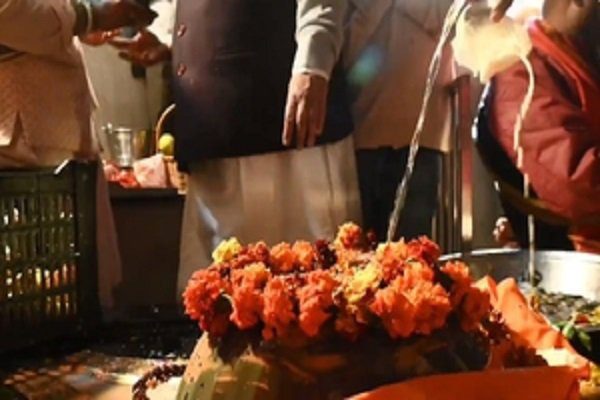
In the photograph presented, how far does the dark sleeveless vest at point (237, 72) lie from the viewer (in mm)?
1397

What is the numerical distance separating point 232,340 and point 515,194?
3.82 ft

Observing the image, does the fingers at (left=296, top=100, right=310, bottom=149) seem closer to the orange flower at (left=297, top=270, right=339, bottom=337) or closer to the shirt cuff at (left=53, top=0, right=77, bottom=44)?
the shirt cuff at (left=53, top=0, right=77, bottom=44)

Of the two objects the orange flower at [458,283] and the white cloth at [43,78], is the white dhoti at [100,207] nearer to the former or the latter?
the white cloth at [43,78]

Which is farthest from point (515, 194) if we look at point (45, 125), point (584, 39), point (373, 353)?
point (373, 353)

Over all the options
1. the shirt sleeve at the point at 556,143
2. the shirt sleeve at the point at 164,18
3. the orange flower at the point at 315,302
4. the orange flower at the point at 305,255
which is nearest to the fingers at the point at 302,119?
the shirt sleeve at the point at 164,18

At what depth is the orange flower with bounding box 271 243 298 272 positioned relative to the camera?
24.6 inches

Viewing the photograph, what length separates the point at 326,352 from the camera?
56 centimetres

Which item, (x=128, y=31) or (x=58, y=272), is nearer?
(x=58, y=272)

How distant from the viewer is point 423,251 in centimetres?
60

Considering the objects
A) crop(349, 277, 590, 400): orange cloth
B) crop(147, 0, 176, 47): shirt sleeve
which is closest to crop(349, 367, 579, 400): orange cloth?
crop(349, 277, 590, 400): orange cloth

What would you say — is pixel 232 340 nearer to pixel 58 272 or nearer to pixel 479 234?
pixel 58 272

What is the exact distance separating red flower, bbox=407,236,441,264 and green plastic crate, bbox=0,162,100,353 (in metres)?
0.62

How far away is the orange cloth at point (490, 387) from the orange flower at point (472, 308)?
3cm

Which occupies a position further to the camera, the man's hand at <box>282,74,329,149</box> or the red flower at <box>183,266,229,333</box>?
the man's hand at <box>282,74,329,149</box>
